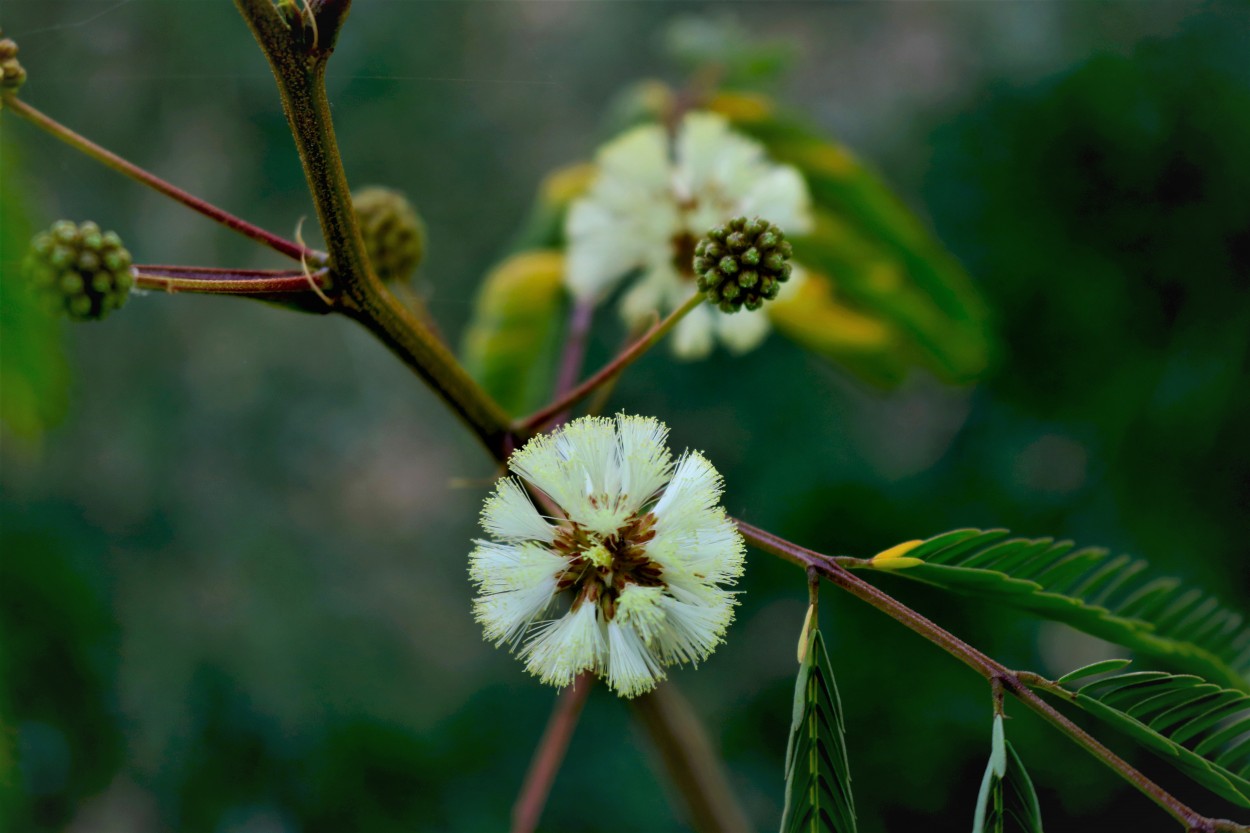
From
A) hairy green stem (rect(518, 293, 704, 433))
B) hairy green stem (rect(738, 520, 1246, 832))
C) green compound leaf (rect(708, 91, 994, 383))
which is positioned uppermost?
green compound leaf (rect(708, 91, 994, 383))

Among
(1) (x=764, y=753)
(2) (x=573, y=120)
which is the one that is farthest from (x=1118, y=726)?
(2) (x=573, y=120)

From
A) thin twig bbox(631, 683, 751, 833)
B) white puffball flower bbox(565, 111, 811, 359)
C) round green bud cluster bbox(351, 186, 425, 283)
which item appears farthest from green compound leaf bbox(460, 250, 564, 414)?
thin twig bbox(631, 683, 751, 833)

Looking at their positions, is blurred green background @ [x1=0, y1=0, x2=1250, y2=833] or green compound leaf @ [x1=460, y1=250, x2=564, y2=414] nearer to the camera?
green compound leaf @ [x1=460, y1=250, x2=564, y2=414]

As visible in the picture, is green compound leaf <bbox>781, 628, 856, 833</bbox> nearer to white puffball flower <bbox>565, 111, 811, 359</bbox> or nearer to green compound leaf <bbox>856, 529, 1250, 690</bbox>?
green compound leaf <bbox>856, 529, 1250, 690</bbox>

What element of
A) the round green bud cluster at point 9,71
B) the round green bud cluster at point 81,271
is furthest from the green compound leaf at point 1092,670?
the round green bud cluster at point 9,71

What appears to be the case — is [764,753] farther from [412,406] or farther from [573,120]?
[573,120]

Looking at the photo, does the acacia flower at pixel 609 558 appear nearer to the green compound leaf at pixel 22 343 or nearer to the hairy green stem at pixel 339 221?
the hairy green stem at pixel 339 221
